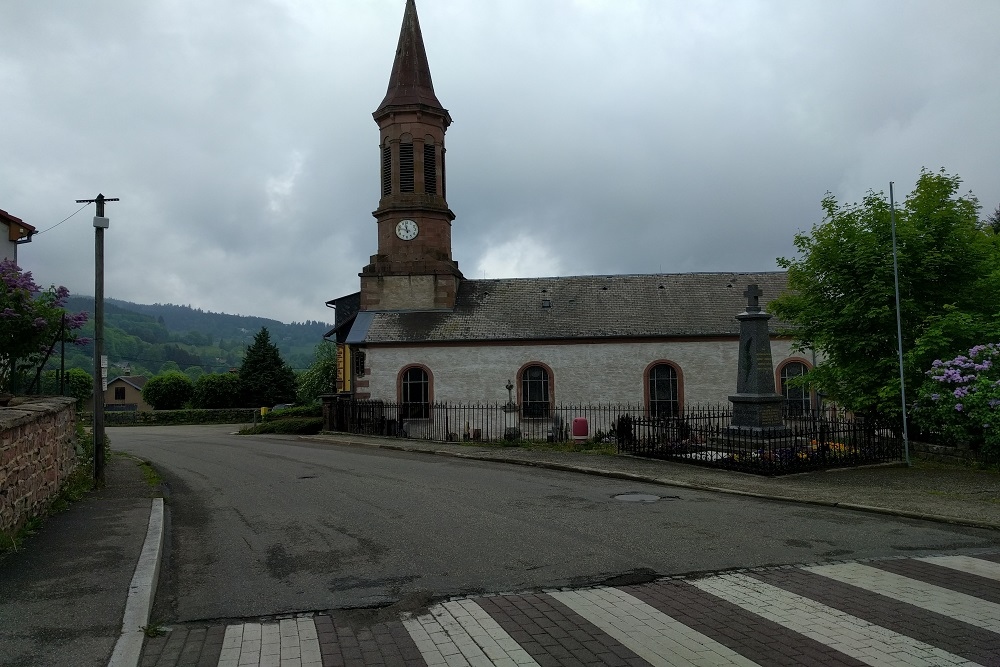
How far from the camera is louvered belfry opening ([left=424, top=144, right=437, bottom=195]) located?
30344 mm

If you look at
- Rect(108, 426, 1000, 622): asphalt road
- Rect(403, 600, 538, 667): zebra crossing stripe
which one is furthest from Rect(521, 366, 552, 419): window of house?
Rect(403, 600, 538, 667): zebra crossing stripe

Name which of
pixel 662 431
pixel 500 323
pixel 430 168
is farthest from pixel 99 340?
pixel 430 168

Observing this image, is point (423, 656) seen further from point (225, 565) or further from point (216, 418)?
point (216, 418)

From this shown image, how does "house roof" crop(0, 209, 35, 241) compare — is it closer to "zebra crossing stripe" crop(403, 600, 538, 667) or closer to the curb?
the curb

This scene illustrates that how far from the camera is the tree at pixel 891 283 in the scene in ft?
51.2

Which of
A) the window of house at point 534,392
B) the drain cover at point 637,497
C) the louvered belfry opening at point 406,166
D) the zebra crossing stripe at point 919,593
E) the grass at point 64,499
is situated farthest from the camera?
the louvered belfry opening at point 406,166

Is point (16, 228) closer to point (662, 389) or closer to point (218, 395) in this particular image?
point (662, 389)

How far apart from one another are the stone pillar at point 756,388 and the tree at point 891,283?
1611 millimetres

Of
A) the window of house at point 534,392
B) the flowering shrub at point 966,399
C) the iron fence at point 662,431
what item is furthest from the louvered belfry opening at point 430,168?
the flowering shrub at point 966,399

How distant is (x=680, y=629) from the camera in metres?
5.40

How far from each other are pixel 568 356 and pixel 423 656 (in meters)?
23.2

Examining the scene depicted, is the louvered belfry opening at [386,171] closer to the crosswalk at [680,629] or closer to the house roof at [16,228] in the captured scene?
the house roof at [16,228]

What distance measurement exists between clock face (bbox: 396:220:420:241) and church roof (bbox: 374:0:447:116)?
501 centimetres

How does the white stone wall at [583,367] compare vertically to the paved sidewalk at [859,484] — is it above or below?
above
